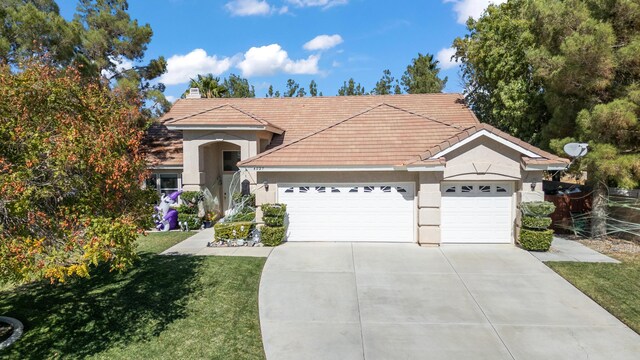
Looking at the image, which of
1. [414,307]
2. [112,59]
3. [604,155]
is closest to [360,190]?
[414,307]

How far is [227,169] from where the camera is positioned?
17.4 metres

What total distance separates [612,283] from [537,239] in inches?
99.2

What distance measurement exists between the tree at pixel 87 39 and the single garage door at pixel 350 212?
31.6 ft

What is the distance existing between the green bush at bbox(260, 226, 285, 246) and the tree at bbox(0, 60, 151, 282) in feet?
19.5

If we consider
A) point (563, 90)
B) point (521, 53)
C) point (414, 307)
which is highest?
point (521, 53)

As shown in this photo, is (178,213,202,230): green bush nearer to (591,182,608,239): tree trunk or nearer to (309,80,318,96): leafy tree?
(591,182,608,239): tree trunk

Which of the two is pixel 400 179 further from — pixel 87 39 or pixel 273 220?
pixel 87 39

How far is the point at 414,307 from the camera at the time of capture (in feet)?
24.7

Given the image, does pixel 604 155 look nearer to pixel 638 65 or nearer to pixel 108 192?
pixel 638 65

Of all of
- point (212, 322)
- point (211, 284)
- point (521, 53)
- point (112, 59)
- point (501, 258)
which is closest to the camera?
point (212, 322)

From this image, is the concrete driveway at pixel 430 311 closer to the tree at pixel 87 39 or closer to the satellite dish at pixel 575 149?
the satellite dish at pixel 575 149

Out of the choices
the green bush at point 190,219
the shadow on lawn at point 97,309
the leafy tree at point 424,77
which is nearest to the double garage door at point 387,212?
the shadow on lawn at point 97,309

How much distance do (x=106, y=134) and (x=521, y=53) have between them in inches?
670

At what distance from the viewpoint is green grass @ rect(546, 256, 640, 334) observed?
24.0 feet
